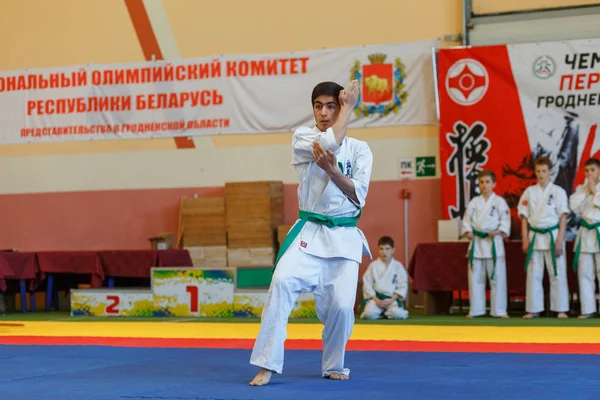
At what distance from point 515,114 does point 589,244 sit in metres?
2.40

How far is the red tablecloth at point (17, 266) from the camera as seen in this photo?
1088 cm

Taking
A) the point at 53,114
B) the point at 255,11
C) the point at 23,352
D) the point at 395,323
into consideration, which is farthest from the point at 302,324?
the point at 53,114

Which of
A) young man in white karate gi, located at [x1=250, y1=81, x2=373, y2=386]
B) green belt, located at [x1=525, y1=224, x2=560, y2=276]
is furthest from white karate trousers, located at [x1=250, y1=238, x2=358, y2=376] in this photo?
green belt, located at [x1=525, y1=224, x2=560, y2=276]

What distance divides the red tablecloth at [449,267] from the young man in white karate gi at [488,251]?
0.24 metres

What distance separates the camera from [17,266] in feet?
36.3

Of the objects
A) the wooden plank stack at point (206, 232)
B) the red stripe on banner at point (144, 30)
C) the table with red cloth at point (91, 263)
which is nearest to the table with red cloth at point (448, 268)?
the wooden plank stack at point (206, 232)

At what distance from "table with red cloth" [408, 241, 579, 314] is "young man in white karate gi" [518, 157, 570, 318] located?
38 cm

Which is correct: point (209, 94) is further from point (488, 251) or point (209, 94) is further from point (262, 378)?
point (262, 378)

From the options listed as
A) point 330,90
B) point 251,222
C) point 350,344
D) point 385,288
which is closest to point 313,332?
point 350,344

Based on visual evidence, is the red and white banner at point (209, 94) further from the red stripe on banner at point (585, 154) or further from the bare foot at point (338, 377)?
the bare foot at point (338, 377)

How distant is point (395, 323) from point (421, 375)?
413 centimetres

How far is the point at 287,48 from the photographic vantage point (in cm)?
1212

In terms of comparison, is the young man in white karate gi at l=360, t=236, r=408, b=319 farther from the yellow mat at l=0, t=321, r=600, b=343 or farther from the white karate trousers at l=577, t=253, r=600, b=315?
the white karate trousers at l=577, t=253, r=600, b=315

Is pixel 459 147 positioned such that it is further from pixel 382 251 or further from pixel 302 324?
pixel 302 324
